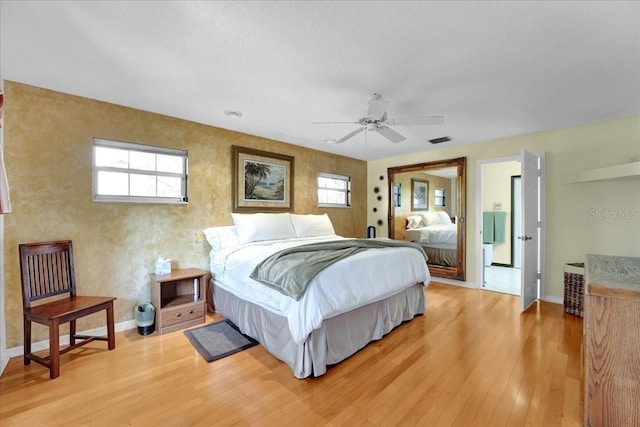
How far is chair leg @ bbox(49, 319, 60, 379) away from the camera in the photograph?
197 cm

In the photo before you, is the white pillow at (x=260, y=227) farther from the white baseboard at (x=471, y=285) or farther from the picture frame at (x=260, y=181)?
the white baseboard at (x=471, y=285)

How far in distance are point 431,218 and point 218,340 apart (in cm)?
420

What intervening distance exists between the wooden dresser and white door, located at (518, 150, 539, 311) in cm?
212

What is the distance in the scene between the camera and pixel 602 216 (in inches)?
130

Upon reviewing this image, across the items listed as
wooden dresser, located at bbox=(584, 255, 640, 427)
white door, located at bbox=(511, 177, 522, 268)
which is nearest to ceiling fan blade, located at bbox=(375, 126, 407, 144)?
wooden dresser, located at bbox=(584, 255, 640, 427)

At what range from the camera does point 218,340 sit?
258 cm

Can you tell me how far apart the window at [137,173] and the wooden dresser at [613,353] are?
367cm

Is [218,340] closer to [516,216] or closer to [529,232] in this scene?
[529,232]

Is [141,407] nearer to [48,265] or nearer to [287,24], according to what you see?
[48,265]

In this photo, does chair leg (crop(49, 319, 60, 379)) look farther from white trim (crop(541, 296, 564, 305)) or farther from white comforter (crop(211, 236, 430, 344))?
white trim (crop(541, 296, 564, 305))

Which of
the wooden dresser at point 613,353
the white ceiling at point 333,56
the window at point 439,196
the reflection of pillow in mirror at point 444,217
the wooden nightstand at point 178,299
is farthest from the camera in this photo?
the window at point 439,196

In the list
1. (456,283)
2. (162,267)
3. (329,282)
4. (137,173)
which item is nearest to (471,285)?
(456,283)

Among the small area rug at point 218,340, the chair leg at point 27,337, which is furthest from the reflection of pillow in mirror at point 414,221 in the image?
the chair leg at point 27,337

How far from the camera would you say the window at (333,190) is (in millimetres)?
4992
